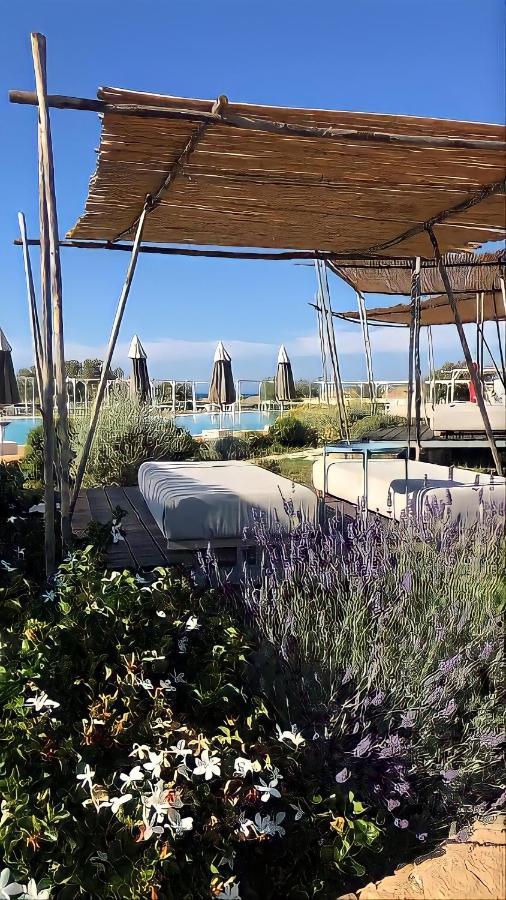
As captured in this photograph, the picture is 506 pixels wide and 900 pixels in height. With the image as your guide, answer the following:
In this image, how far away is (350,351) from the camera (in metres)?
9.91

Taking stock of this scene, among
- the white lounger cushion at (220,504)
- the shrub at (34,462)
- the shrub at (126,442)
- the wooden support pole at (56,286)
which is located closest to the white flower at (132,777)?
the wooden support pole at (56,286)

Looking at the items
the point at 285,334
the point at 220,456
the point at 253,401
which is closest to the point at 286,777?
the point at 220,456

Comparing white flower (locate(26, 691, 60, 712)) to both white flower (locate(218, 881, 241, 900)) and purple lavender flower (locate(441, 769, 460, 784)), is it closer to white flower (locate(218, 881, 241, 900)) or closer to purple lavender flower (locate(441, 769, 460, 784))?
white flower (locate(218, 881, 241, 900))

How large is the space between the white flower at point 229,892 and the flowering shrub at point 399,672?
33 cm

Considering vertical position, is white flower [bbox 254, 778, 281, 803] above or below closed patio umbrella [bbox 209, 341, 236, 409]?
below

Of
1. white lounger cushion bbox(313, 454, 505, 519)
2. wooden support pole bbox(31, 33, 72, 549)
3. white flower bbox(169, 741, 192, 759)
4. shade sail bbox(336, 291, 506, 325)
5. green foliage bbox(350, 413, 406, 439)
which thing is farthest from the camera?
green foliage bbox(350, 413, 406, 439)

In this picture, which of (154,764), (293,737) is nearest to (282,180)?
(293,737)

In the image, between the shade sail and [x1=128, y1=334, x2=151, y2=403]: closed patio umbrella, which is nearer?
the shade sail

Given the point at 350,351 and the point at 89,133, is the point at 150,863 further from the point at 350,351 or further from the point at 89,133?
the point at 350,351

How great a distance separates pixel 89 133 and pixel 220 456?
7.14 metres

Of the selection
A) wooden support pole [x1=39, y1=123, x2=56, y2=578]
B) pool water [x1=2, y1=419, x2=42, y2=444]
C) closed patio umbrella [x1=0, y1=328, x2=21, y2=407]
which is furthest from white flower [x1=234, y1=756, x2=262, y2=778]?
pool water [x1=2, y1=419, x2=42, y2=444]

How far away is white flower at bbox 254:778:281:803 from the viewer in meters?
1.49

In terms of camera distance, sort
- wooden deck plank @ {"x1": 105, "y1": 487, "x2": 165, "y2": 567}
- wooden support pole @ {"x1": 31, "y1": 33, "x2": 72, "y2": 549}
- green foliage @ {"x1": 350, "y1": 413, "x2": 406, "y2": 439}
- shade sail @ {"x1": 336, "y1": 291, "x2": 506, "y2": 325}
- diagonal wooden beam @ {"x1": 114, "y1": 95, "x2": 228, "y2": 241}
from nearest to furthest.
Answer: diagonal wooden beam @ {"x1": 114, "y1": 95, "x2": 228, "y2": 241}
wooden support pole @ {"x1": 31, "y1": 33, "x2": 72, "y2": 549}
wooden deck plank @ {"x1": 105, "y1": 487, "x2": 165, "y2": 567}
shade sail @ {"x1": 336, "y1": 291, "x2": 506, "y2": 325}
green foliage @ {"x1": 350, "y1": 413, "x2": 406, "y2": 439}

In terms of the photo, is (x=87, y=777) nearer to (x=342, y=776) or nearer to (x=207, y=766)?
(x=207, y=766)
